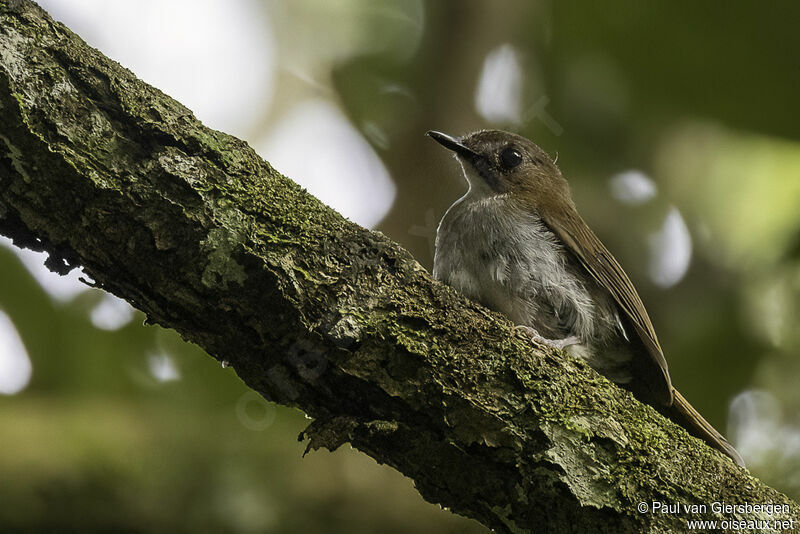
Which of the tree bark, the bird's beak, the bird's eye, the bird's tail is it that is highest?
the bird's eye

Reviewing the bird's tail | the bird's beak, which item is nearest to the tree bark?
the bird's tail

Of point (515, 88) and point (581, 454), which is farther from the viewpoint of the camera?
point (515, 88)

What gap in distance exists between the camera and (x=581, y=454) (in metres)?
2.05

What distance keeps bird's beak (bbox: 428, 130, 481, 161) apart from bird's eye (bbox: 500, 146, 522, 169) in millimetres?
125

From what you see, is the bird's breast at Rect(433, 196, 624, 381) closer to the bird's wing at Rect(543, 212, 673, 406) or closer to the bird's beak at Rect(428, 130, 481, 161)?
the bird's wing at Rect(543, 212, 673, 406)

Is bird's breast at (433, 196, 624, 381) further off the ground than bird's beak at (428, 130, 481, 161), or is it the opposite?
bird's beak at (428, 130, 481, 161)

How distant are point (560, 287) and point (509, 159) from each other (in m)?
0.92

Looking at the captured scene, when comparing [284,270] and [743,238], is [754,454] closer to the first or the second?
[743,238]

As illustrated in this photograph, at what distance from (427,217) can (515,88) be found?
4.01 ft

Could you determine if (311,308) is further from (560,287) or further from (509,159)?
(509,159)

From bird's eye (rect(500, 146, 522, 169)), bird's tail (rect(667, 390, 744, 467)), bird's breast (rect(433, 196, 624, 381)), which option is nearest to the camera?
bird's tail (rect(667, 390, 744, 467))

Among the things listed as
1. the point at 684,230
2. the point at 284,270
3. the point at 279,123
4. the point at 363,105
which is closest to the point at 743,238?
the point at 684,230

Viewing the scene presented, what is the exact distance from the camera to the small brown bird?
3.12 m

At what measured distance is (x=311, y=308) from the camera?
77.1 inches
